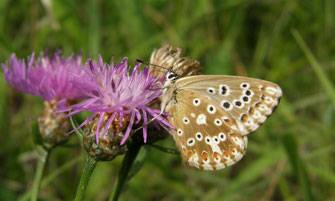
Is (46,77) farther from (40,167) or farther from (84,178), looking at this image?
(84,178)

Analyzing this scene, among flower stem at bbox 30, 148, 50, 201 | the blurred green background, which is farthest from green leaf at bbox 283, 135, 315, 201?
flower stem at bbox 30, 148, 50, 201

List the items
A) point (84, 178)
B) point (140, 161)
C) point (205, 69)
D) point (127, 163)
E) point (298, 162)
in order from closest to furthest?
point (84, 178)
point (127, 163)
point (140, 161)
point (298, 162)
point (205, 69)

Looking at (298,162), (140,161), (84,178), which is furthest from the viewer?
(298,162)

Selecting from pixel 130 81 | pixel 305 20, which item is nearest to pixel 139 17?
pixel 305 20

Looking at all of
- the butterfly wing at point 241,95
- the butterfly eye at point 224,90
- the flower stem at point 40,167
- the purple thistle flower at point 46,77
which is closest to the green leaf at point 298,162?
the butterfly wing at point 241,95

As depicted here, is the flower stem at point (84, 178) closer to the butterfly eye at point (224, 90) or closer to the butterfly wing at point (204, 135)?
the butterfly wing at point (204, 135)

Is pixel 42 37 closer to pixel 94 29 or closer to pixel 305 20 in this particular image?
pixel 94 29

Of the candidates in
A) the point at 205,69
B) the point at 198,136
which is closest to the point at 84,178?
the point at 198,136
